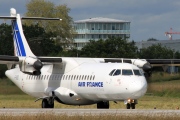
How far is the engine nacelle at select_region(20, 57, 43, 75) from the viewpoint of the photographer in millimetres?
37625

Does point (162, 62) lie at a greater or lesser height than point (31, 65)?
lesser

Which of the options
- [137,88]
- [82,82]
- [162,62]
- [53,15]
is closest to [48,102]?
[82,82]

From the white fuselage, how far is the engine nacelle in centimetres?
169

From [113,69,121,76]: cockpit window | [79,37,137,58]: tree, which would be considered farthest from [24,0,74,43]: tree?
[113,69,121,76]: cockpit window

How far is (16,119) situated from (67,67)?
43.9 feet

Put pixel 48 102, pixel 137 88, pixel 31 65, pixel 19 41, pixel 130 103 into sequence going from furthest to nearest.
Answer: pixel 19 41
pixel 48 102
pixel 31 65
pixel 130 103
pixel 137 88

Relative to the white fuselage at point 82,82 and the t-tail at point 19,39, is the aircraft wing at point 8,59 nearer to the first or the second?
the white fuselage at point 82,82

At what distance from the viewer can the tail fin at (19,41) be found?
138 feet

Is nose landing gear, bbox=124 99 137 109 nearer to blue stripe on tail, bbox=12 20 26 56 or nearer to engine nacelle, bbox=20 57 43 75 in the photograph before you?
engine nacelle, bbox=20 57 43 75

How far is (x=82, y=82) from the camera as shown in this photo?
3728cm

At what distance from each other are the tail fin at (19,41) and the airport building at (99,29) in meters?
114

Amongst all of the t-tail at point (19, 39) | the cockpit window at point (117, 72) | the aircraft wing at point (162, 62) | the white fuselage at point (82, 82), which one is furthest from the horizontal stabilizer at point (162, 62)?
the cockpit window at point (117, 72)

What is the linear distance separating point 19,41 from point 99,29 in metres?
117

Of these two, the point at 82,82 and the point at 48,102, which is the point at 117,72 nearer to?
the point at 82,82
